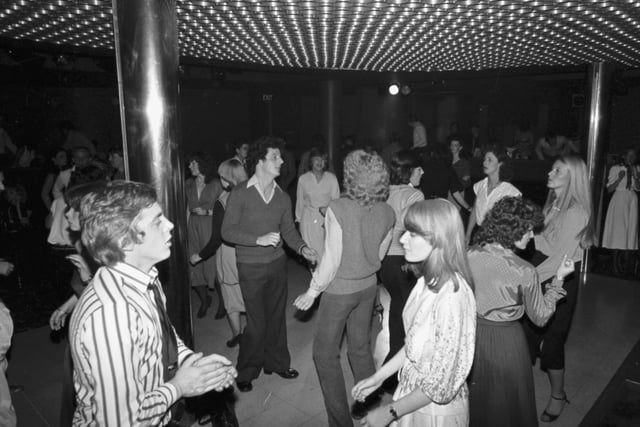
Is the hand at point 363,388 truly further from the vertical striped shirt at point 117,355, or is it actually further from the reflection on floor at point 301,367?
the reflection on floor at point 301,367

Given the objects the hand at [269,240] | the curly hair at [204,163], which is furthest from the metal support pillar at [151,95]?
the curly hair at [204,163]

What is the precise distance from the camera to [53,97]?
12039 mm

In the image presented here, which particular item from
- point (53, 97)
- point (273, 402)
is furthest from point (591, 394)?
point (53, 97)

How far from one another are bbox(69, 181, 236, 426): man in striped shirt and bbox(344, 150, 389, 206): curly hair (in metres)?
1.43

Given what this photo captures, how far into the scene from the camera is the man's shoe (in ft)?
10.6

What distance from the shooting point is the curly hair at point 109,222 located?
5.15ft

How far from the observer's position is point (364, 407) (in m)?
3.31

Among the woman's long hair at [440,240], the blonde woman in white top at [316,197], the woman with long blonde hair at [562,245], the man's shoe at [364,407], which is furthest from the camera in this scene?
the blonde woman in white top at [316,197]

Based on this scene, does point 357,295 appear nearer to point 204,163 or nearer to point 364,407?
point 364,407

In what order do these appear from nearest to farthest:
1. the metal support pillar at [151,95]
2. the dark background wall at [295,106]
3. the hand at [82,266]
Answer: the metal support pillar at [151,95] → the hand at [82,266] → the dark background wall at [295,106]

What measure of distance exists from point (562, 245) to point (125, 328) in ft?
9.32

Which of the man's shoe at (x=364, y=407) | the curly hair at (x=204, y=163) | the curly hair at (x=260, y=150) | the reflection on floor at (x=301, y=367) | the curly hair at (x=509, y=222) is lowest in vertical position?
the reflection on floor at (x=301, y=367)

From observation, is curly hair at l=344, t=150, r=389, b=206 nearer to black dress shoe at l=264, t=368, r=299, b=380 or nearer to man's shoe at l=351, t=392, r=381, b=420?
man's shoe at l=351, t=392, r=381, b=420

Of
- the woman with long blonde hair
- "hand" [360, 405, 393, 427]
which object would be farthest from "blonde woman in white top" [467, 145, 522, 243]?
"hand" [360, 405, 393, 427]
